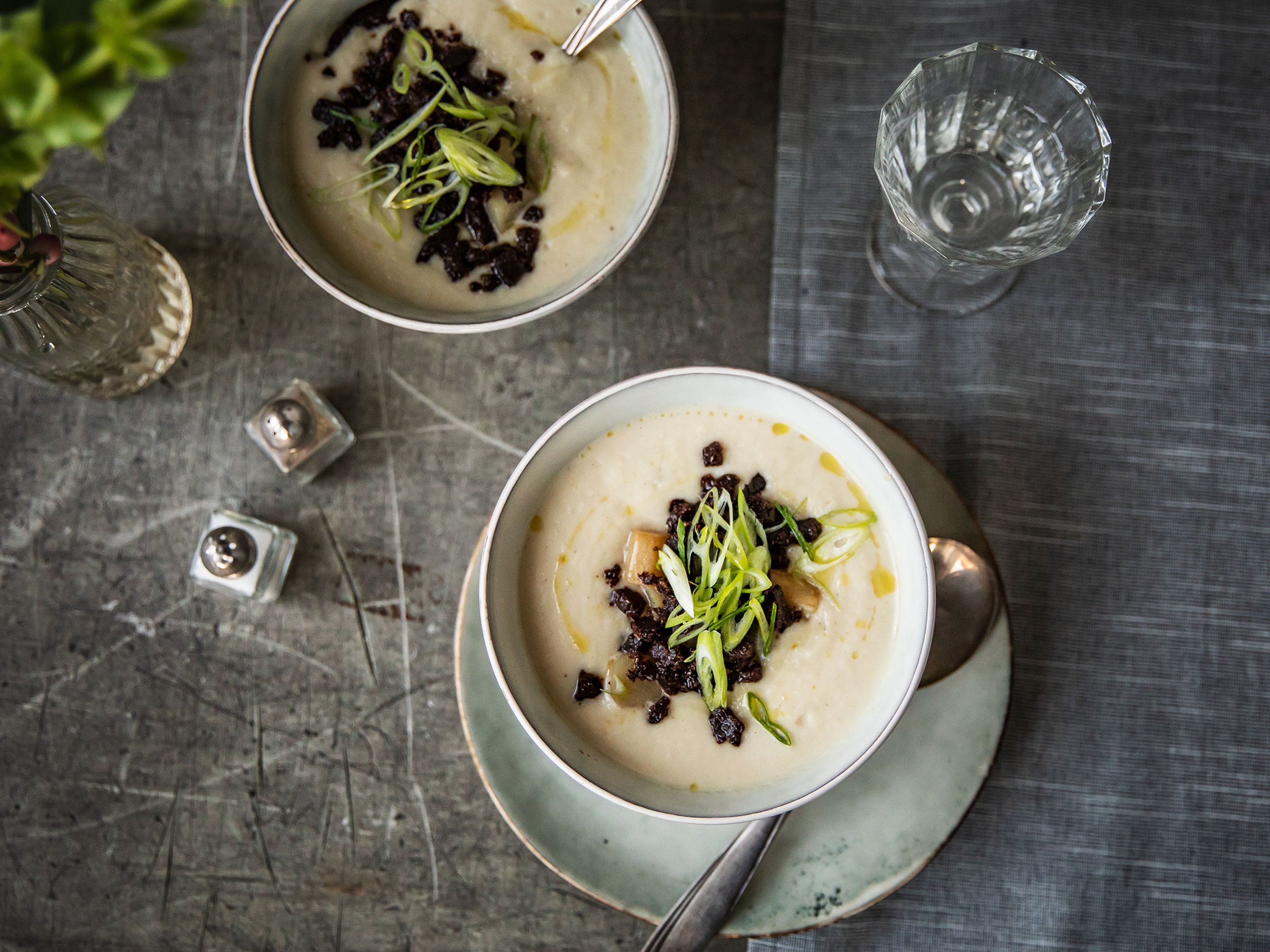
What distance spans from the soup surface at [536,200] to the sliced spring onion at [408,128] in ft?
0.26

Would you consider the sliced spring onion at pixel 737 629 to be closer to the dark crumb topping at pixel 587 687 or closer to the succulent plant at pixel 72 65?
the dark crumb topping at pixel 587 687

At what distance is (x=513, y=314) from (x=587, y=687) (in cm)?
72

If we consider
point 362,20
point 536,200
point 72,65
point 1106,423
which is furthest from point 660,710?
point 362,20

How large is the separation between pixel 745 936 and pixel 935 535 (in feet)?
2.82

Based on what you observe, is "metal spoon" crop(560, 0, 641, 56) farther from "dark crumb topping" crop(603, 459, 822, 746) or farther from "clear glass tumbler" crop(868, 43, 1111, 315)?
"dark crumb topping" crop(603, 459, 822, 746)

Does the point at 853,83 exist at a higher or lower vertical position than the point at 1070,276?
higher

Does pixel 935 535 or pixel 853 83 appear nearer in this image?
pixel 935 535

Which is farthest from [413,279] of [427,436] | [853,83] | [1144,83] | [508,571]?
[1144,83]

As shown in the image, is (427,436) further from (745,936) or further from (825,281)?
(745,936)

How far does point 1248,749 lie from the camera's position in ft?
6.42

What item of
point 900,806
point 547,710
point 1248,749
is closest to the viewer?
point 547,710

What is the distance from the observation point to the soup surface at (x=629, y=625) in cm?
170

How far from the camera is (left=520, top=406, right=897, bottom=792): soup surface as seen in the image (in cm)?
170

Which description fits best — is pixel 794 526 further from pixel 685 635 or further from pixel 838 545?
pixel 685 635
